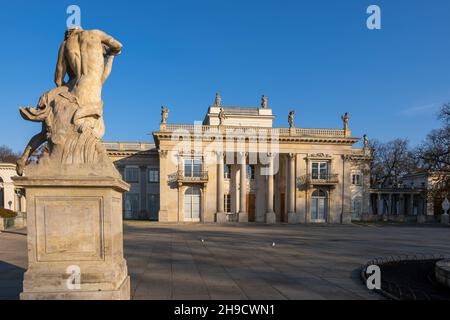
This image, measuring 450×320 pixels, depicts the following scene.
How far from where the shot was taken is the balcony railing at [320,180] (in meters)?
43.8

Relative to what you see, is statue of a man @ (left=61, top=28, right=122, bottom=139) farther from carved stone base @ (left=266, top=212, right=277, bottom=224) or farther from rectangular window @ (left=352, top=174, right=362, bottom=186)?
rectangular window @ (left=352, top=174, right=362, bottom=186)

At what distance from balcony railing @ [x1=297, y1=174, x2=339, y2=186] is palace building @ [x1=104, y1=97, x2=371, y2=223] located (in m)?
0.13

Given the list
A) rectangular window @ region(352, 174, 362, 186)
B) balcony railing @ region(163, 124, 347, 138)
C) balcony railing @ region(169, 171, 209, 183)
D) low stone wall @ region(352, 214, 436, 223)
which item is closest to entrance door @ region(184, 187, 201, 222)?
balcony railing @ region(169, 171, 209, 183)

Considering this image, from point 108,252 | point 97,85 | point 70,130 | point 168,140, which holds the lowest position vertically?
point 108,252

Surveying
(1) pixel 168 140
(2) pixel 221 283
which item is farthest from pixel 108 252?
(1) pixel 168 140

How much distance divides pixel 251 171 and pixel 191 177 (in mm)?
9602

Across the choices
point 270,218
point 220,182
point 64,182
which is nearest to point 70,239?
point 64,182

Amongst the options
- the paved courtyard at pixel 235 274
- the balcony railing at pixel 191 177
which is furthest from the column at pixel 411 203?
the paved courtyard at pixel 235 274

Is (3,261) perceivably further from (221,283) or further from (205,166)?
(205,166)

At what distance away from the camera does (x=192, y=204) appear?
4309cm

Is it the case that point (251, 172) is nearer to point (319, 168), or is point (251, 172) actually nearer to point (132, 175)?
point (319, 168)

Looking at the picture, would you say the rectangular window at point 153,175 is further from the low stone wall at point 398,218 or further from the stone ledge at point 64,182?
the stone ledge at point 64,182

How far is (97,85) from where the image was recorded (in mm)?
5434
